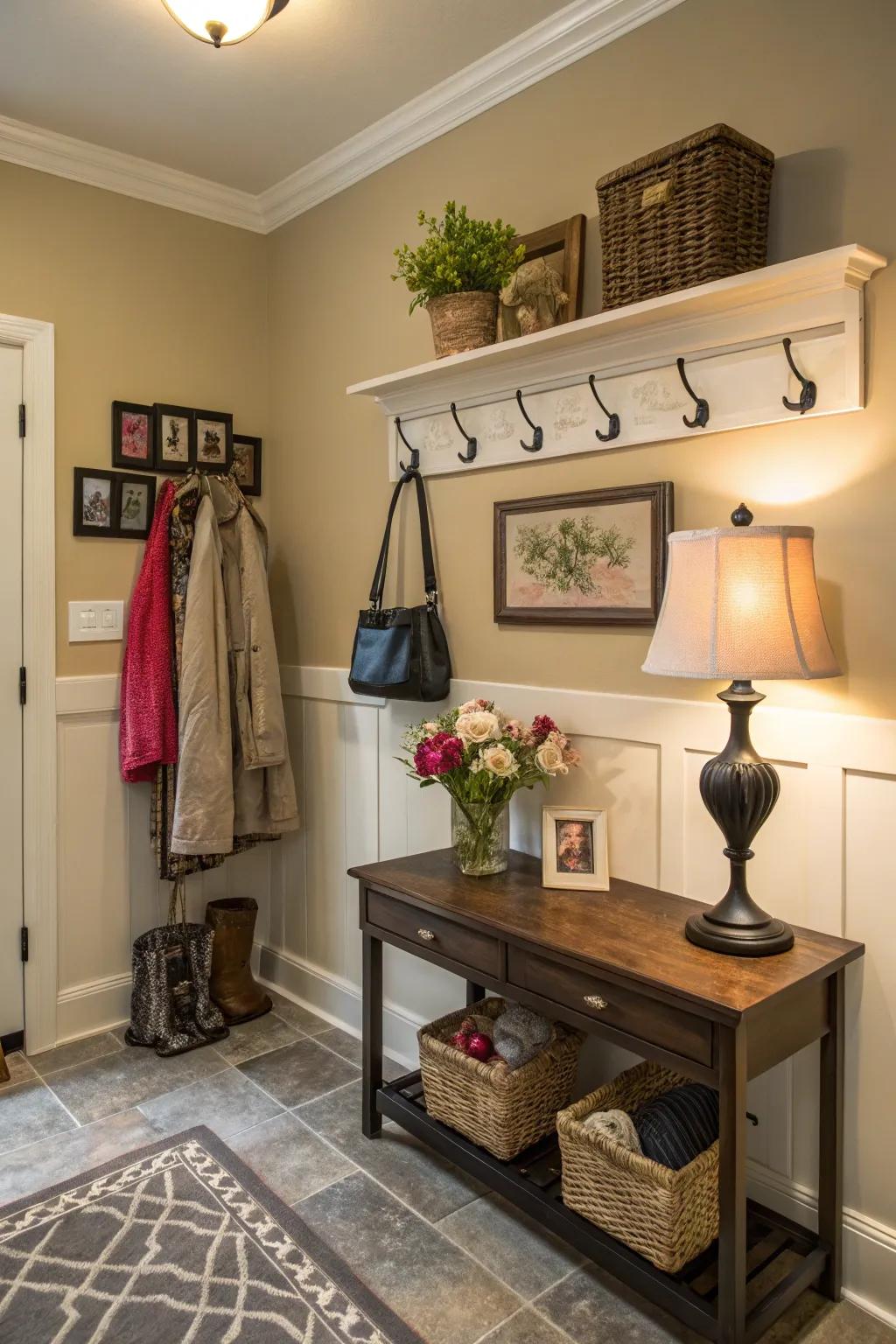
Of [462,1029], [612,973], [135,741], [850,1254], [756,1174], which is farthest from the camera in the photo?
[135,741]

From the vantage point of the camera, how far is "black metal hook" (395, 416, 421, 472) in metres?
2.59

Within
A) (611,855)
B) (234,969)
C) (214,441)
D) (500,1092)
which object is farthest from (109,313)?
(500,1092)

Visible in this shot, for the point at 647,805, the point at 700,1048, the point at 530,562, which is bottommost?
the point at 700,1048

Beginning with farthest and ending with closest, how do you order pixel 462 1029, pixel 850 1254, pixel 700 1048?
pixel 462 1029
pixel 850 1254
pixel 700 1048

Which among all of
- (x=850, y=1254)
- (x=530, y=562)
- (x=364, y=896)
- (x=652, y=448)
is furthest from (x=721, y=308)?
(x=850, y=1254)

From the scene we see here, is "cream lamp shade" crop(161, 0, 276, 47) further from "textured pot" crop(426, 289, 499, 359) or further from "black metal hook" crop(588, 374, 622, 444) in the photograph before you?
"black metal hook" crop(588, 374, 622, 444)

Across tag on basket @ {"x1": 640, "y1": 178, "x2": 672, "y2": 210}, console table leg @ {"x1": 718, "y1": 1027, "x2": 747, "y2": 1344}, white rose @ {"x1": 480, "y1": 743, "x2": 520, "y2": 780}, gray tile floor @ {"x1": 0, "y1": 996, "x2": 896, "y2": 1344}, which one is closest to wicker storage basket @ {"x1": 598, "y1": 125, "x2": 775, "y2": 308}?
tag on basket @ {"x1": 640, "y1": 178, "x2": 672, "y2": 210}

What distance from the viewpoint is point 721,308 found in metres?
1.78

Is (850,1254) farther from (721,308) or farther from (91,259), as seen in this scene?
(91,259)

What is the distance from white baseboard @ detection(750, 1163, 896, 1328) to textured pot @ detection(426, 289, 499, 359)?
193 centimetres

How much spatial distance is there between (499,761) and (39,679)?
1.51 m

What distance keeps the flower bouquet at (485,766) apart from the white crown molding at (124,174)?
1986mm

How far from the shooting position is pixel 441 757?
80.7 inches

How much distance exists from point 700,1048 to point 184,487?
7.05ft
